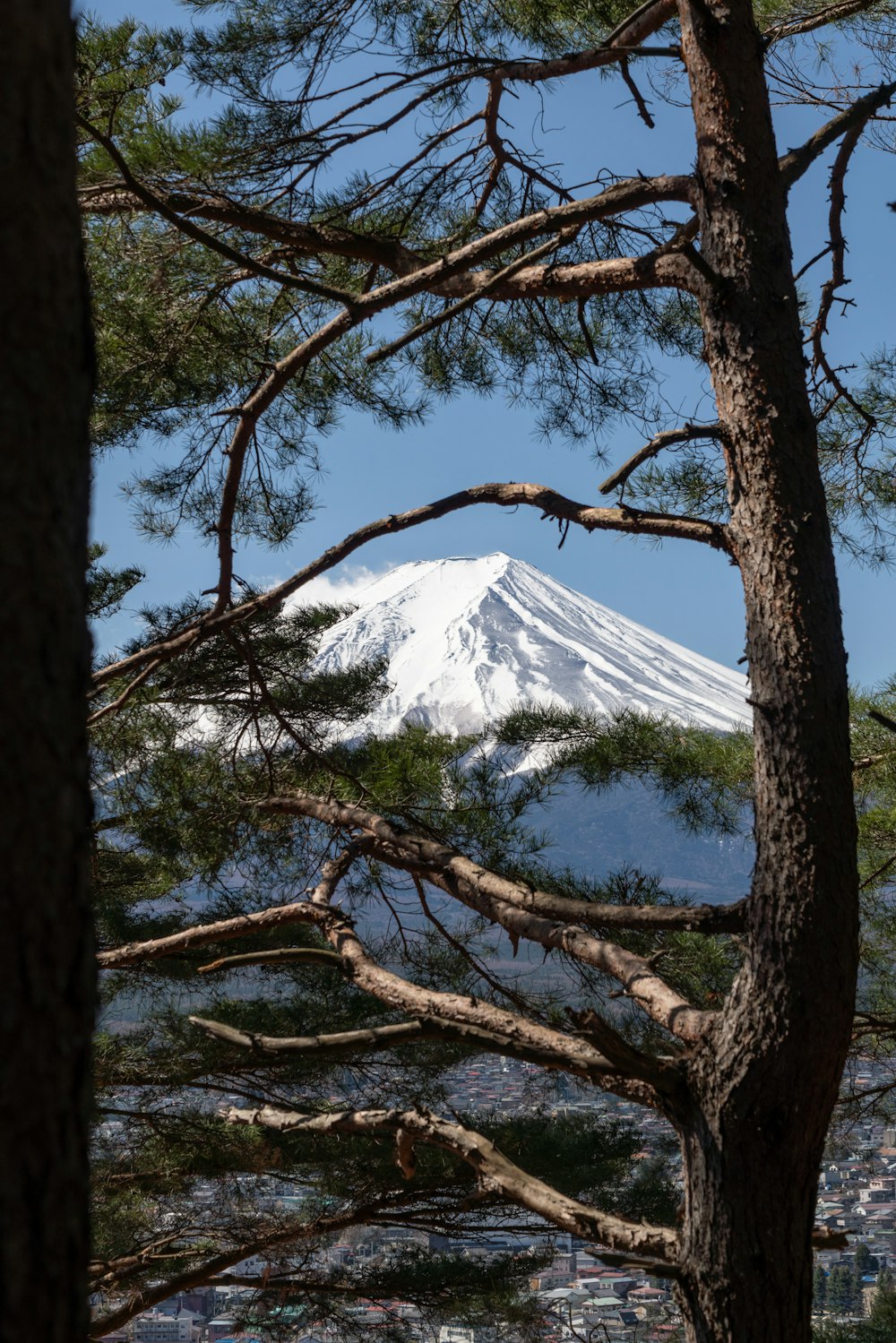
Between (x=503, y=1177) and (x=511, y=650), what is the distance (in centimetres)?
2206

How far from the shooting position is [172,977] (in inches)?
207

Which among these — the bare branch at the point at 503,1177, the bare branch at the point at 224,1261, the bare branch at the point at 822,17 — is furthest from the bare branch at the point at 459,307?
the bare branch at the point at 224,1261

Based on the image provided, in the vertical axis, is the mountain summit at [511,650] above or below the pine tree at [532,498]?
above

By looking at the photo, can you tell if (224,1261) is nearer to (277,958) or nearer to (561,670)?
(277,958)

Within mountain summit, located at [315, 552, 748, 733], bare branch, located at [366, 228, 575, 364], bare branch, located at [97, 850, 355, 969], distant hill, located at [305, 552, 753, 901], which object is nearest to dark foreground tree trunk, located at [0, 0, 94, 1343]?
bare branch, located at [366, 228, 575, 364]

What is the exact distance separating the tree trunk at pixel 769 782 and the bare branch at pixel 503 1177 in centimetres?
8

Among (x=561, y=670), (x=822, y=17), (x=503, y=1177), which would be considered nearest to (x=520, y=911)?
(x=503, y=1177)

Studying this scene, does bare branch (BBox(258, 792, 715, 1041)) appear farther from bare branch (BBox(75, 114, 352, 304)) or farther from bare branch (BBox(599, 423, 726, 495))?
bare branch (BBox(75, 114, 352, 304))

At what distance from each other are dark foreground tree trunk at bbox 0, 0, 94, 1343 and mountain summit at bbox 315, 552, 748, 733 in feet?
42.4

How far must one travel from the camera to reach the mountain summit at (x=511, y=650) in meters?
18.8

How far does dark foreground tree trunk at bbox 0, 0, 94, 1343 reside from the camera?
625 mm

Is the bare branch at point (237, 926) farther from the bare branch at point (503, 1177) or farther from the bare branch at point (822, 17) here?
the bare branch at point (822, 17)

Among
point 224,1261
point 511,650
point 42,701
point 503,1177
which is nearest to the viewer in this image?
point 42,701

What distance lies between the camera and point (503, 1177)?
1772mm
